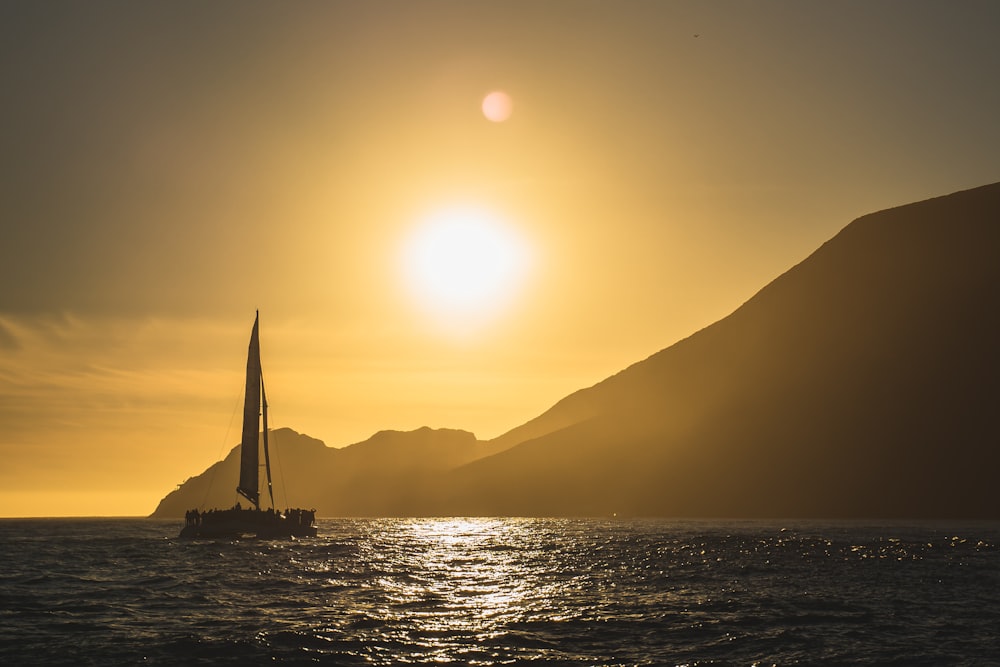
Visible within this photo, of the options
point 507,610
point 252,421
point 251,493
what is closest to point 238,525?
point 251,493

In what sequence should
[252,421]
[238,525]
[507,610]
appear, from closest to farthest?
[507,610], [238,525], [252,421]

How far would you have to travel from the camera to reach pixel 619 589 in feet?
166

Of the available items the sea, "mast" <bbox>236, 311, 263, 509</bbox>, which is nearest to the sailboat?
"mast" <bbox>236, 311, 263, 509</bbox>

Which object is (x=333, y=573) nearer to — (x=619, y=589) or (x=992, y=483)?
(x=619, y=589)

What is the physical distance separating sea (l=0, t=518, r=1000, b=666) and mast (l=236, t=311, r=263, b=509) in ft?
75.4

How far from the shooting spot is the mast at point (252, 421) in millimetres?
97438

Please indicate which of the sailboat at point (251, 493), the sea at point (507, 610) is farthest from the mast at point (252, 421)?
the sea at point (507, 610)

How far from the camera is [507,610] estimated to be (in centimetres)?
4166

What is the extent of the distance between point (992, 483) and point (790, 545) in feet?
430

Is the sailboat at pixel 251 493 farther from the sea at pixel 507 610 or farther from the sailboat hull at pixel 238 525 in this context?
the sea at pixel 507 610

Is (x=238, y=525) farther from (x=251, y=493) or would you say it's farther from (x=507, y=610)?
(x=507, y=610)

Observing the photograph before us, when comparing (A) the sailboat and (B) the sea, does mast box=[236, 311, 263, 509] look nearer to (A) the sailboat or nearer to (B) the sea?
(A) the sailboat

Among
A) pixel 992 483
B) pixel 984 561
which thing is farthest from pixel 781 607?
pixel 992 483

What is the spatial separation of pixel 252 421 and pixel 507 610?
64.7m
